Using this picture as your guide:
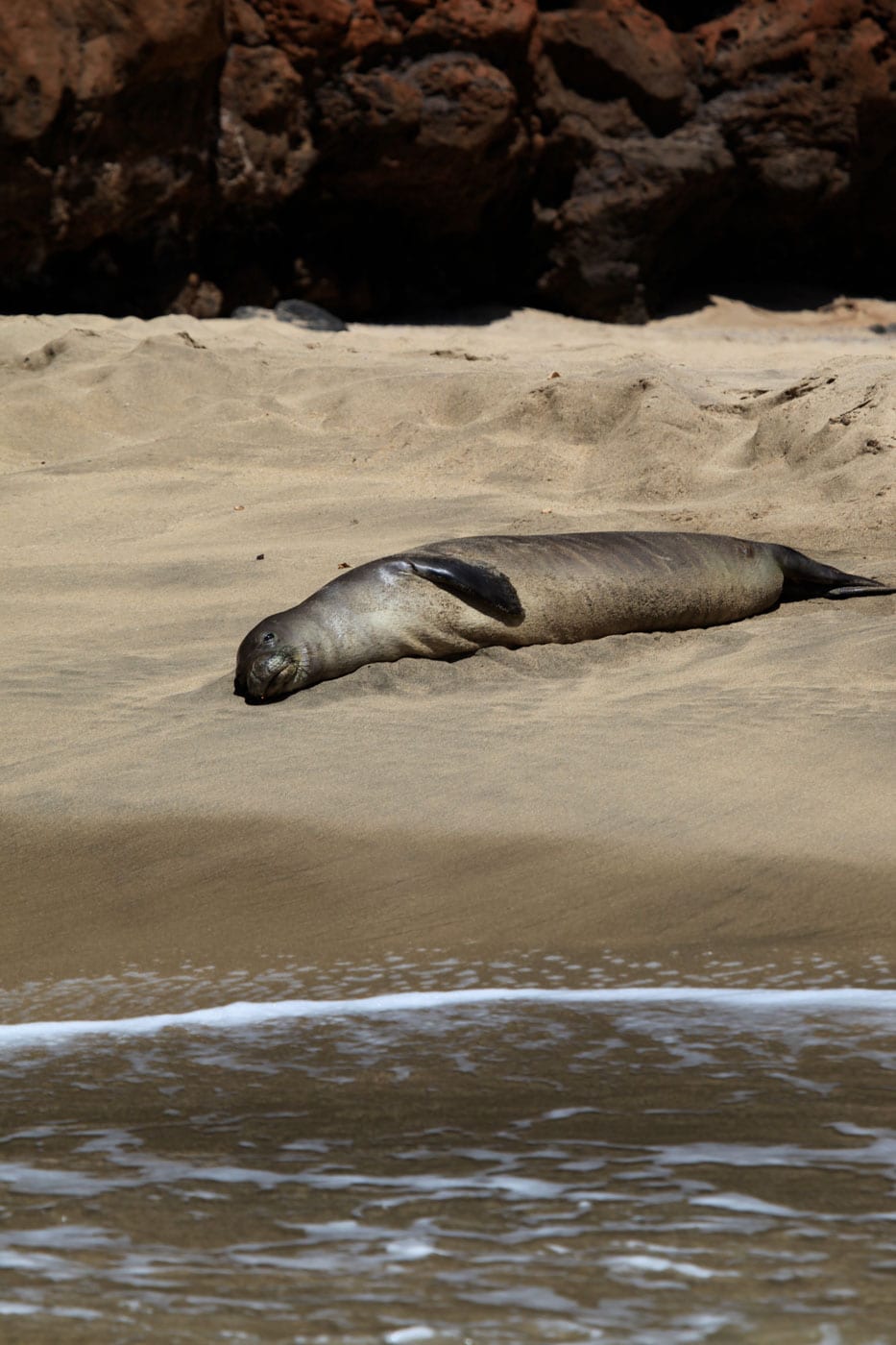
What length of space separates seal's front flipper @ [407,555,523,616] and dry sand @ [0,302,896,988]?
0.63 feet

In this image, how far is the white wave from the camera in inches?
88.8

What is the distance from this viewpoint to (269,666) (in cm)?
450

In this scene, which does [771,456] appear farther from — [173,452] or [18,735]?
[18,735]

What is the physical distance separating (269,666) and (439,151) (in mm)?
8353

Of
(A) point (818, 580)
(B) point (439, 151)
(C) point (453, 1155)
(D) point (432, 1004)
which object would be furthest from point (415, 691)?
(B) point (439, 151)

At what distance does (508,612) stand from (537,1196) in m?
3.55

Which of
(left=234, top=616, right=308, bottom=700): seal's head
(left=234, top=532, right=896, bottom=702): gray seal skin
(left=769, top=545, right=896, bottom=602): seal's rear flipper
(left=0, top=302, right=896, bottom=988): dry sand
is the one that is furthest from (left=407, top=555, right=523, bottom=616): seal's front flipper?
(left=769, top=545, right=896, bottom=602): seal's rear flipper

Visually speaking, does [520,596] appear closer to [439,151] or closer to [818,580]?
[818,580]

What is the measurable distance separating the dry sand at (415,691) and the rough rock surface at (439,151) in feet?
5.34

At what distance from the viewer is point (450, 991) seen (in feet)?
7.87

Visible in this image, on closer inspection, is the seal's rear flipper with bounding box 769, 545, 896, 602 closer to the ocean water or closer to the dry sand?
the dry sand

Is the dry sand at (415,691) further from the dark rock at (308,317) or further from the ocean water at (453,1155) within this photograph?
the dark rock at (308,317)

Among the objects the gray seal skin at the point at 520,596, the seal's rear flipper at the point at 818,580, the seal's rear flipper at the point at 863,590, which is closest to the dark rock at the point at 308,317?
the gray seal skin at the point at 520,596

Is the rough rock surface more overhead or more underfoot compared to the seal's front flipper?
more overhead
